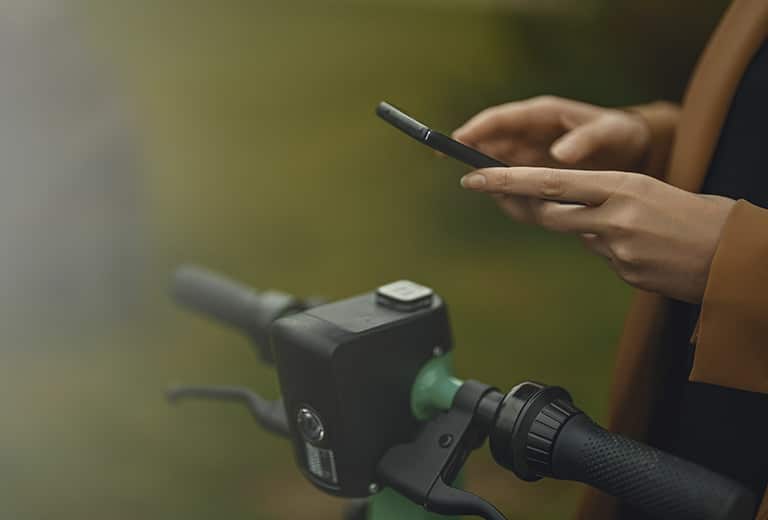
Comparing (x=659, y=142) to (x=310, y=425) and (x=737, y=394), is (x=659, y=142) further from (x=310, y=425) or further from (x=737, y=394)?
(x=310, y=425)

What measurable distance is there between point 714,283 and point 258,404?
1.41 feet

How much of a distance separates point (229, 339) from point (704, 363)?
1.12 metres

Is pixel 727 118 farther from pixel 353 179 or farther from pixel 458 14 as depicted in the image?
pixel 458 14

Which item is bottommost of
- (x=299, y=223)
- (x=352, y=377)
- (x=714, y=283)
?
(x=299, y=223)

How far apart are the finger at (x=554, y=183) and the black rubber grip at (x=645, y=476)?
15 cm

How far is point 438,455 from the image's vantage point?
0.59 metres

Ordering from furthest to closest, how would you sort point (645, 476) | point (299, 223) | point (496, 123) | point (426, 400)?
point (299, 223) → point (496, 123) → point (426, 400) → point (645, 476)

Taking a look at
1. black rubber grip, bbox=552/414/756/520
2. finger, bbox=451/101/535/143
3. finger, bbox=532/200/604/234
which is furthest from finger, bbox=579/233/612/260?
finger, bbox=451/101/535/143

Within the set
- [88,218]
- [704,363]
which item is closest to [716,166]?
[704,363]

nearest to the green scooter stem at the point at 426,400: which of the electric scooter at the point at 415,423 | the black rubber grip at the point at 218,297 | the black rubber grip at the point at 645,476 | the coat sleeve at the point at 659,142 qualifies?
the electric scooter at the point at 415,423

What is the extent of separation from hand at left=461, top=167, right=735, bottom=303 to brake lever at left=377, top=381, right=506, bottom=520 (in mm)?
150

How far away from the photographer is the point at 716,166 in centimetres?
75

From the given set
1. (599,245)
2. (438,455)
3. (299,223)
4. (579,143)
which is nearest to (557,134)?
(579,143)

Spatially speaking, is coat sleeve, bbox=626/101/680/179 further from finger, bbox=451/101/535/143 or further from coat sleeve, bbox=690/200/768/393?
coat sleeve, bbox=690/200/768/393
